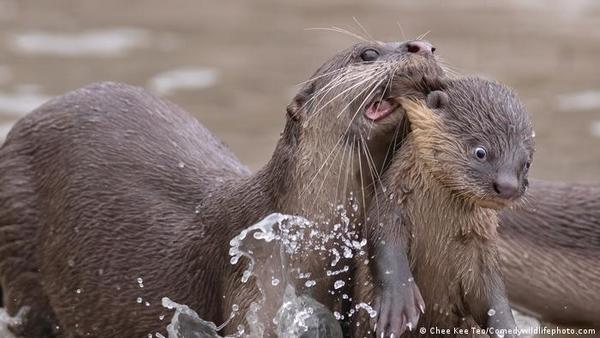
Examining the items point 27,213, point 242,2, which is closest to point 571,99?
point 242,2

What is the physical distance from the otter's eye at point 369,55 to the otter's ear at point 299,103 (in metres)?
0.17

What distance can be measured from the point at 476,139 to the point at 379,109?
12.9 inches

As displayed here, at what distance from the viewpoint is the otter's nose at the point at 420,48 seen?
381cm

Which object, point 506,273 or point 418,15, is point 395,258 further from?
point 418,15

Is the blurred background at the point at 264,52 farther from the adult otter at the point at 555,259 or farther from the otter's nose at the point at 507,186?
the otter's nose at the point at 507,186

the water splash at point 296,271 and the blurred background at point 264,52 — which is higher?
the blurred background at point 264,52

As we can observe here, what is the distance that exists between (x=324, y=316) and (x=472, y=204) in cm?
50

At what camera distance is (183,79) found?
26.5ft

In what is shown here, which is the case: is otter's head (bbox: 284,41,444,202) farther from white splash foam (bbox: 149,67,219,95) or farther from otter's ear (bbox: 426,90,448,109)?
white splash foam (bbox: 149,67,219,95)

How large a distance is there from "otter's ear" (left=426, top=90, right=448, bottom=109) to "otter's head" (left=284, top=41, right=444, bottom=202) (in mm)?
80

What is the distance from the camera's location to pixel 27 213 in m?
4.55

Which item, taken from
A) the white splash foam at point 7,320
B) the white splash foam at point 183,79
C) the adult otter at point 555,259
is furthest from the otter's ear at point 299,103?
the white splash foam at point 183,79

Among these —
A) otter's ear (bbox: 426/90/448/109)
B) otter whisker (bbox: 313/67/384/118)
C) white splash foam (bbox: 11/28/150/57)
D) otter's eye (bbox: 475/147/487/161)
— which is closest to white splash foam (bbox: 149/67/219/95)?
white splash foam (bbox: 11/28/150/57)

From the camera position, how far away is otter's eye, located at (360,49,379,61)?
12.8 feet
